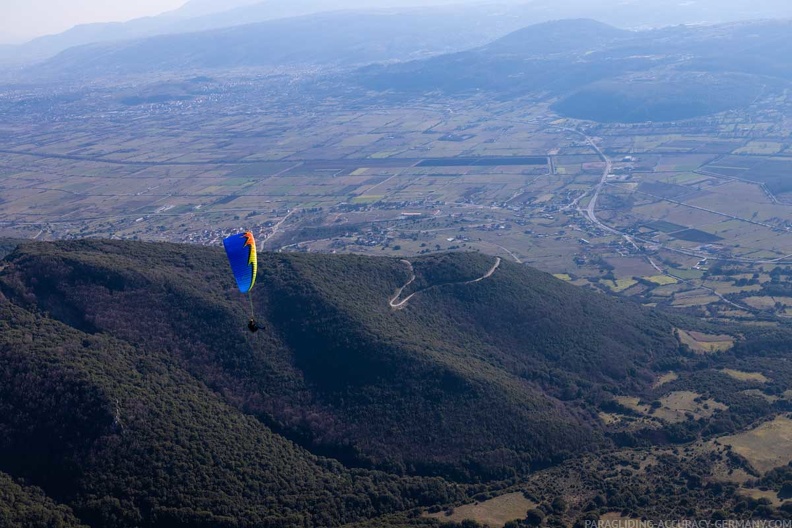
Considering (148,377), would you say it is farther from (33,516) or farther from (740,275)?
(740,275)

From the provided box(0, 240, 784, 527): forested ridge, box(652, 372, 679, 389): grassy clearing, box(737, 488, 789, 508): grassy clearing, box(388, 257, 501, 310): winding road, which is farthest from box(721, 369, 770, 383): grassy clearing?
box(388, 257, 501, 310): winding road

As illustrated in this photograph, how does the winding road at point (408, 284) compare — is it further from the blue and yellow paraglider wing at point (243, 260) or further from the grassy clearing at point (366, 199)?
the grassy clearing at point (366, 199)

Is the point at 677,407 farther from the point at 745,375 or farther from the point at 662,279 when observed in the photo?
the point at 662,279

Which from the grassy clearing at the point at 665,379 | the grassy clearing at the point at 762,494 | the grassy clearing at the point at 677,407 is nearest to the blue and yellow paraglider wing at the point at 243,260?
the grassy clearing at the point at 762,494

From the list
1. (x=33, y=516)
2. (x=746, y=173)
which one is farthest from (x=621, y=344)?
(x=746, y=173)

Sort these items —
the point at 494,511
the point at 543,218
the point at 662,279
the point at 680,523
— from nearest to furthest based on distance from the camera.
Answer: the point at 680,523, the point at 494,511, the point at 662,279, the point at 543,218

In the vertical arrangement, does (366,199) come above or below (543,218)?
above

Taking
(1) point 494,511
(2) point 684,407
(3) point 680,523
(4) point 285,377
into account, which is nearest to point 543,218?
(2) point 684,407
